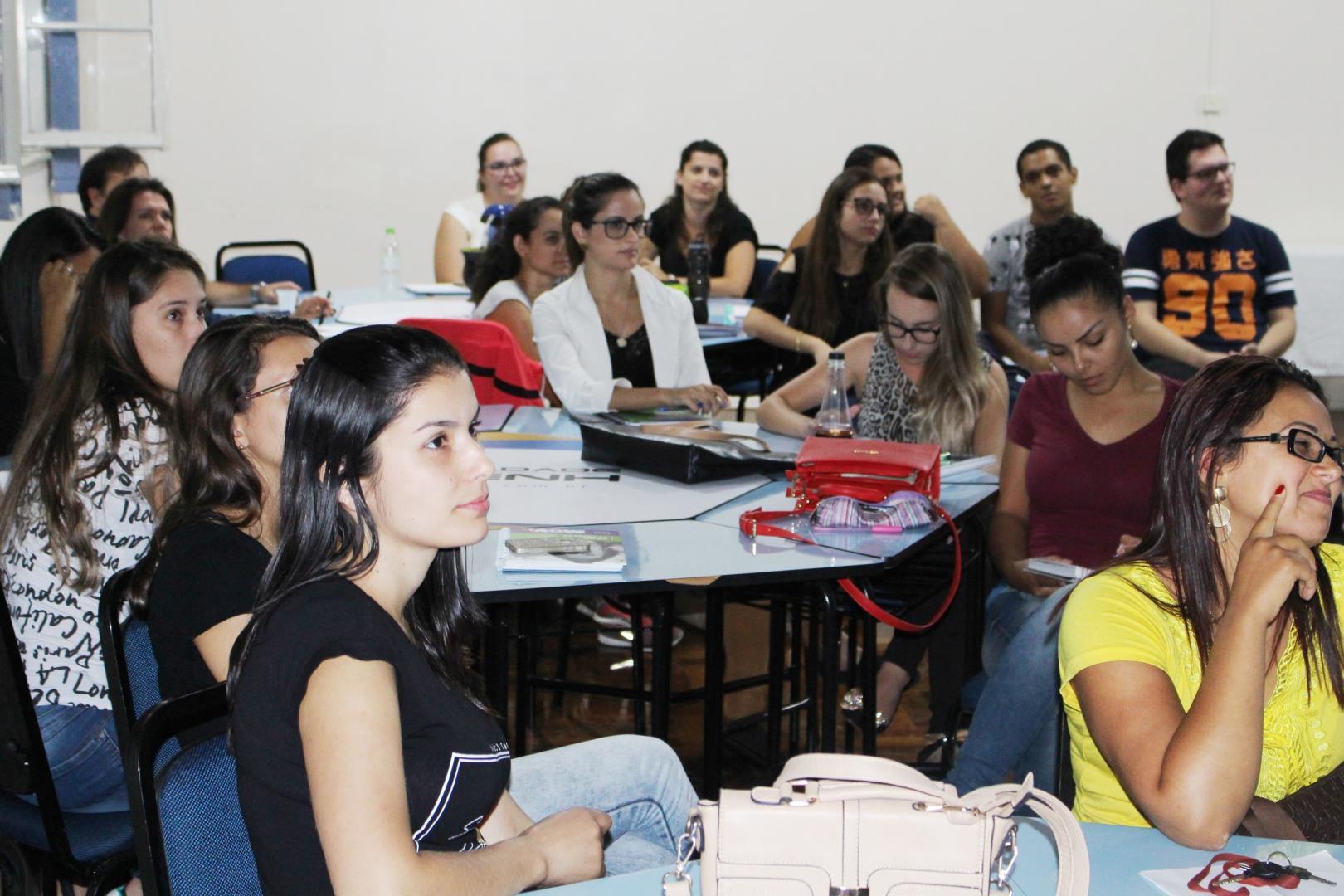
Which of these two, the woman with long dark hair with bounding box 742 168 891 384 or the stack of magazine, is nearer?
the stack of magazine

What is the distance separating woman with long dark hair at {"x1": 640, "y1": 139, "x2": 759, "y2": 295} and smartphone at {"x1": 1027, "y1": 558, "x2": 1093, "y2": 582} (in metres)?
3.77

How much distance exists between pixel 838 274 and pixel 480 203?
2.53 meters

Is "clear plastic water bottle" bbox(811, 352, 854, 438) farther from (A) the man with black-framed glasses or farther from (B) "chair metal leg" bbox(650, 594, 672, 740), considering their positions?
(A) the man with black-framed glasses

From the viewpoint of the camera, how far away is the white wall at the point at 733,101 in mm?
7715

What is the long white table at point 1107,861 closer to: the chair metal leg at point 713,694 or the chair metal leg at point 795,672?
the chair metal leg at point 713,694

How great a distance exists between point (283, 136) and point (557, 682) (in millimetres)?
5427

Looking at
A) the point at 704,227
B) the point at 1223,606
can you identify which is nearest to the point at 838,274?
the point at 704,227

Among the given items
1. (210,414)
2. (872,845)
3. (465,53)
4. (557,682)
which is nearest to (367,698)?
(872,845)

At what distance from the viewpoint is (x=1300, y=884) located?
1292 mm

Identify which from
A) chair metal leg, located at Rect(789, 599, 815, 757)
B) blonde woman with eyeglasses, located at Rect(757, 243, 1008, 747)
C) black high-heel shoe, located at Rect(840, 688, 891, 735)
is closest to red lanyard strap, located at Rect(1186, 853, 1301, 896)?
black high-heel shoe, located at Rect(840, 688, 891, 735)

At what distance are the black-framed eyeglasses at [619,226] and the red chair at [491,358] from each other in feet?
1.39

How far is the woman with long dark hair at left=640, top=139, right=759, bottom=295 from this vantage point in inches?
255

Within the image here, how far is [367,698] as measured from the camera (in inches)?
49.8

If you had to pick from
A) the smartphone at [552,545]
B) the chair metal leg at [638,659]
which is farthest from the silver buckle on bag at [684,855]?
the chair metal leg at [638,659]
